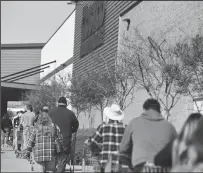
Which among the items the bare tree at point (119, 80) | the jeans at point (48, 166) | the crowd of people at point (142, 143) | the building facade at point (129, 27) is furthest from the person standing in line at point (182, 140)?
the bare tree at point (119, 80)

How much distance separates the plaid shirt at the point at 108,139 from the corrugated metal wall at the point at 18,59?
2589 inches

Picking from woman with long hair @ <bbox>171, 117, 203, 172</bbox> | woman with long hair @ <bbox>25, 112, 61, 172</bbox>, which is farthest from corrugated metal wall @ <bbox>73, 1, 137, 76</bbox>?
woman with long hair @ <bbox>171, 117, 203, 172</bbox>

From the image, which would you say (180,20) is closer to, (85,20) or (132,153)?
(132,153)

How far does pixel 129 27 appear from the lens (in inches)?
1093

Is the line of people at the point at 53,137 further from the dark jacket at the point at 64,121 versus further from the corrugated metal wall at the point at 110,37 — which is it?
the corrugated metal wall at the point at 110,37

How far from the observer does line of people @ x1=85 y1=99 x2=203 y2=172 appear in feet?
15.8

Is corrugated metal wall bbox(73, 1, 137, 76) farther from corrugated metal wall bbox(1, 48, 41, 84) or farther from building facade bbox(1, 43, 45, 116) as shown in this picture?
corrugated metal wall bbox(1, 48, 41, 84)

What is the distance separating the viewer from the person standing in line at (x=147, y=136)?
605 cm

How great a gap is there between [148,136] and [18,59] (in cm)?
7000

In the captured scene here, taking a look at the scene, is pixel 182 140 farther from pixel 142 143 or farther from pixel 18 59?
pixel 18 59

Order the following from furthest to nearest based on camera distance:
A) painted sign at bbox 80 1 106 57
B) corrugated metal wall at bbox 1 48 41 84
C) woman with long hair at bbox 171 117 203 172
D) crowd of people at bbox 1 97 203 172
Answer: corrugated metal wall at bbox 1 48 41 84 → painted sign at bbox 80 1 106 57 → crowd of people at bbox 1 97 203 172 → woman with long hair at bbox 171 117 203 172

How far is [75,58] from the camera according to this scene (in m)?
43.8

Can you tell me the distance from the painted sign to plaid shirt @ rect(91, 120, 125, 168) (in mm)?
26852

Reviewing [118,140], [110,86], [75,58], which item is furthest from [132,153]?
[75,58]
